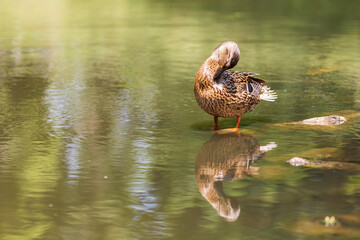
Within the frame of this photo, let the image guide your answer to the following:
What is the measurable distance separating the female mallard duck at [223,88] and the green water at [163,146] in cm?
34

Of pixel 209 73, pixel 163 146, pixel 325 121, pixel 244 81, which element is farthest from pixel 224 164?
pixel 325 121

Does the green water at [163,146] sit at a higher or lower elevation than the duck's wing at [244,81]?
lower

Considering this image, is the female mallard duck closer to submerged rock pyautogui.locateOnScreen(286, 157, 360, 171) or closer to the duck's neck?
the duck's neck

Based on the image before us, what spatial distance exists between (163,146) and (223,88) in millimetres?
1164

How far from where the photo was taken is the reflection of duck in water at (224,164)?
5.81m

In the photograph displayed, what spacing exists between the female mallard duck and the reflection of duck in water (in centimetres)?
37

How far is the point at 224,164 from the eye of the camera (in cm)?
704

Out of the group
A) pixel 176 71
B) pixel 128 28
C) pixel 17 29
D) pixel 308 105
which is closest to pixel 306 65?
pixel 176 71

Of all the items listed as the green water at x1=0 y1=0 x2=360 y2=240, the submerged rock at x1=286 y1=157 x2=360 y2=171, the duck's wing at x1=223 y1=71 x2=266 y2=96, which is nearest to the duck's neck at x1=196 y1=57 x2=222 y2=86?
the duck's wing at x1=223 y1=71 x2=266 y2=96

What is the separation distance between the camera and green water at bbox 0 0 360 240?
5418mm

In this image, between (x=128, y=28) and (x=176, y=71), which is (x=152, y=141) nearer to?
(x=176, y=71)

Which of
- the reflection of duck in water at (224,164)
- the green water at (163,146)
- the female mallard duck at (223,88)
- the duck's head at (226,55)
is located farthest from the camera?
the duck's head at (226,55)

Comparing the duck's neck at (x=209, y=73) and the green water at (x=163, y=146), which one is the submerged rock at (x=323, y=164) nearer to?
the green water at (x=163, y=146)

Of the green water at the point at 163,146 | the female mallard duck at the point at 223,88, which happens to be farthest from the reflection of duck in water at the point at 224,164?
the female mallard duck at the point at 223,88
